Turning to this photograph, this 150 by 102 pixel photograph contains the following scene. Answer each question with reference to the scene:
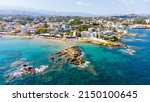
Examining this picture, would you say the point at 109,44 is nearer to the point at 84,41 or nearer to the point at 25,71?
the point at 84,41

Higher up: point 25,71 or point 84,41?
point 84,41

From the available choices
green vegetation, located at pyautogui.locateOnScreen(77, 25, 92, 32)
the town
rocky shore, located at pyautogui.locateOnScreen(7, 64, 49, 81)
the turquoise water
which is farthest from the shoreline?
rocky shore, located at pyautogui.locateOnScreen(7, 64, 49, 81)

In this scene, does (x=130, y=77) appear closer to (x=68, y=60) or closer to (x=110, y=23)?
(x=68, y=60)

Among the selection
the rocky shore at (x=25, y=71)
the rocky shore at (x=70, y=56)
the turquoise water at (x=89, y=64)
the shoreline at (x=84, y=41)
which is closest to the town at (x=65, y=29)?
the shoreline at (x=84, y=41)

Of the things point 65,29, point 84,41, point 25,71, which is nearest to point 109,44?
point 84,41

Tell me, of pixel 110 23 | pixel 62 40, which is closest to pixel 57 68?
pixel 62 40
